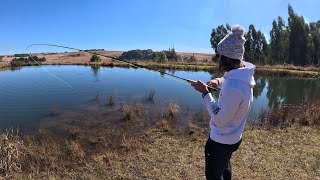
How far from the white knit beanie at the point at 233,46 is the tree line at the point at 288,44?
39.4 m

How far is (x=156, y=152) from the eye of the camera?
693cm

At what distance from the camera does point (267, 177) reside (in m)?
5.56

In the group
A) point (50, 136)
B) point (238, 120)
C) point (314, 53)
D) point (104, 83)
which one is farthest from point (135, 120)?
point (314, 53)

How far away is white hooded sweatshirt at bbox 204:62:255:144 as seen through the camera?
3.00 metres

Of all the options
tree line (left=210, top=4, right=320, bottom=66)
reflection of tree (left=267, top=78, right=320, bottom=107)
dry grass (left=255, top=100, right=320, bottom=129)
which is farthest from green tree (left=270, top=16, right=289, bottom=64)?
dry grass (left=255, top=100, right=320, bottom=129)

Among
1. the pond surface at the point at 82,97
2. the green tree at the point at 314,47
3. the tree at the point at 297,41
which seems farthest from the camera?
the tree at the point at 297,41

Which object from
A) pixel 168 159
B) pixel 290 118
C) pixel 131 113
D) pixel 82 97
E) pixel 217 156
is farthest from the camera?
pixel 82 97

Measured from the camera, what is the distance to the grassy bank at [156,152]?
578 cm

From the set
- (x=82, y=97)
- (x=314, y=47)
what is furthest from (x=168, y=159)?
(x=314, y=47)

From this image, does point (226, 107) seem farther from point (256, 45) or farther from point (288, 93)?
point (256, 45)

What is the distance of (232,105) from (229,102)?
0.12 feet

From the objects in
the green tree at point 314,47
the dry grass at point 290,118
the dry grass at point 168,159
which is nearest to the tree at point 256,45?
the green tree at point 314,47

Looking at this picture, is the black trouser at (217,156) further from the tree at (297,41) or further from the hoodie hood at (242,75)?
the tree at (297,41)

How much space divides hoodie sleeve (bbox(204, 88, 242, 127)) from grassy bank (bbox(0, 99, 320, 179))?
105 inches
